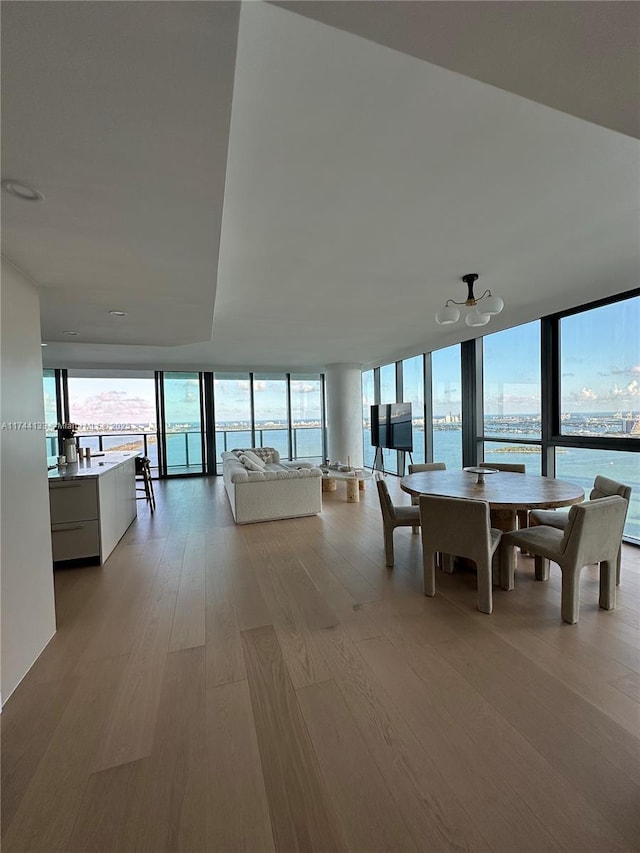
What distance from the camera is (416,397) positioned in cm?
717

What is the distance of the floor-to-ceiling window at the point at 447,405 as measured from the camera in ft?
19.5

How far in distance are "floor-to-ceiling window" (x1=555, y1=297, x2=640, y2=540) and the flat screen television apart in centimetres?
262

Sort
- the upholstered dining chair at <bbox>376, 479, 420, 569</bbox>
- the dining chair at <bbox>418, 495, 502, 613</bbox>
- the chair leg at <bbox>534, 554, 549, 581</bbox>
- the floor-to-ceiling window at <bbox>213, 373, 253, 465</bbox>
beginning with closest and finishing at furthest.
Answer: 1. the dining chair at <bbox>418, 495, 502, 613</bbox>
2. the chair leg at <bbox>534, 554, 549, 581</bbox>
3. the upholstered dining chair at <bbox>376, 479, 420, 569</bbox>
4. the floor-to-ceiling window at <bbox>213, 373, 253, 465</bbox>

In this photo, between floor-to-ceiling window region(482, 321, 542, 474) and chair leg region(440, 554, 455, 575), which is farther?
floor-to-ceiling window region(482, 321, 542, 474)

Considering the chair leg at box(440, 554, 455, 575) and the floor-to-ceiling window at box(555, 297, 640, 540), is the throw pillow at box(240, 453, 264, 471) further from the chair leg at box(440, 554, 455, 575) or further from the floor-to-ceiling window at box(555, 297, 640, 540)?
the floor-to-ceiling window at box(555, 297, 640, 540)

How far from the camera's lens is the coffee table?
5.89 m

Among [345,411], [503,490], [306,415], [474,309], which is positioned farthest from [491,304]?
[306,415]

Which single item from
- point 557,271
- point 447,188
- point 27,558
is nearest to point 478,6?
point 447,188

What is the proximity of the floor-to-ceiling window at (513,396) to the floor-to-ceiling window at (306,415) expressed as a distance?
17.4 ft

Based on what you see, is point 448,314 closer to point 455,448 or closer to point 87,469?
point 455,448

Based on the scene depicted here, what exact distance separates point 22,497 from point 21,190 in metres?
1.48

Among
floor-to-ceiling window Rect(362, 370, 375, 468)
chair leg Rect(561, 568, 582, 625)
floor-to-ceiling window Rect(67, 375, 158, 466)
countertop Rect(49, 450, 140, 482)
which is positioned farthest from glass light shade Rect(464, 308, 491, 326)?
floor-to-ceiling window Rect(67, 375, 158, 466)

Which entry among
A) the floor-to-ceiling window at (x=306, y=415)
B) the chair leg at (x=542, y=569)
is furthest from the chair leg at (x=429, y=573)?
the floor-to-ceiling window at (x=306, y=415)

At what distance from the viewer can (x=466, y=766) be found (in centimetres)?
142
